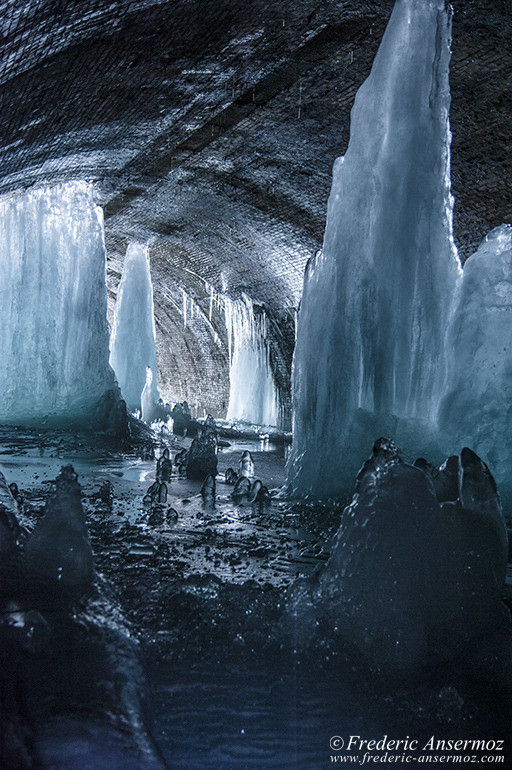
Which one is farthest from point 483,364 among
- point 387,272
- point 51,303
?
point 51,303

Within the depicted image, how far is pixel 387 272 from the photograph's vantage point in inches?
202

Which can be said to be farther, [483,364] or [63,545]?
[483,364]

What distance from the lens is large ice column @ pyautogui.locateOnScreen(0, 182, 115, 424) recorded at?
9.78 metres

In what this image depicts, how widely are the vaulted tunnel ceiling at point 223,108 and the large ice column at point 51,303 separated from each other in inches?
28.2

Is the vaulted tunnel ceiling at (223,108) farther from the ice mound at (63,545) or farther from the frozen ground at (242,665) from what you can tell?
the frozen ground at (242,665)

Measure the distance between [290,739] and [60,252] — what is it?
956 centimetres

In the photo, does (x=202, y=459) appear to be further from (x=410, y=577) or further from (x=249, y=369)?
(x=249, y=369)

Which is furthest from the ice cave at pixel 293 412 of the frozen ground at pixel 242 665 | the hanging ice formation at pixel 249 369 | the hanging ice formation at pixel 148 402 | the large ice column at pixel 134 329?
the hanging ice formation at pixel 249 369

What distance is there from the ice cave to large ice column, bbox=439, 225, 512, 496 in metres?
0.02

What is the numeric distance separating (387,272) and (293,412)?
1392 millimetres

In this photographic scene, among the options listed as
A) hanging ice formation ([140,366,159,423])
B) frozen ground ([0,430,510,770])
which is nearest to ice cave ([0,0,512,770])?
frozen ground ([0,430,510,770])

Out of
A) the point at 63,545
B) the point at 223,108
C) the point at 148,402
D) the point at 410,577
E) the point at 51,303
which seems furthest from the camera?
the point at 148,402

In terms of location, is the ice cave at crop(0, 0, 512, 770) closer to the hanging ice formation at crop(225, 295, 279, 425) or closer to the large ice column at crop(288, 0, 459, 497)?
the large ice column at crop(288, 0, 459, 497)

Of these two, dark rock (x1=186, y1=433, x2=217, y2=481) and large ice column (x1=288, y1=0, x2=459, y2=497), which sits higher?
large ice column (x1=288, y1=0, x2=459, y2=497)
